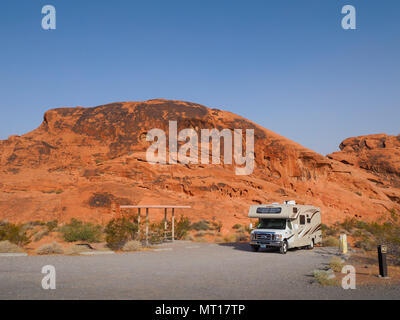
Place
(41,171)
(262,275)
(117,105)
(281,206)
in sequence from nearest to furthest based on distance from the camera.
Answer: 1. (262,275)
2. (281,206)
3. (41,171)
4. (117,105)

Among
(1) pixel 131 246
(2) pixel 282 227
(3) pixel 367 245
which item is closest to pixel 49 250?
(1) pixel 131 246

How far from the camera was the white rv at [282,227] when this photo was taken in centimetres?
1745

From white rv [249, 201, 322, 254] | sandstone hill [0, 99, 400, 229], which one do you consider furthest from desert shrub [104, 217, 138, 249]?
sandstone hill [0, 99, 400, 229]

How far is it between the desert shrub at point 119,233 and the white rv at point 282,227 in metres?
7.46

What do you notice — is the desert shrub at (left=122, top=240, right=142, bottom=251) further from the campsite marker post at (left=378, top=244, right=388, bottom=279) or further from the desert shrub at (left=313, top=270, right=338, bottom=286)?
the campsite marker post at (left=378, top=244, right=388, bottom=279)

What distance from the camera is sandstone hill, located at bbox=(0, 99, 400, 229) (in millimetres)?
33156

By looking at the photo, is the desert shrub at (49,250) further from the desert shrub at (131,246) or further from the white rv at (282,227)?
the white rv at (282,227)

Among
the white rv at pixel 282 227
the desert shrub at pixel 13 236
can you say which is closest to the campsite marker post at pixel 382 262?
the white rv at pixel 282 227

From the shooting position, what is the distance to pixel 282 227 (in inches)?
716

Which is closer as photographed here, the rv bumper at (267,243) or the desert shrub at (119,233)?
the rv bumper at (267,243)
